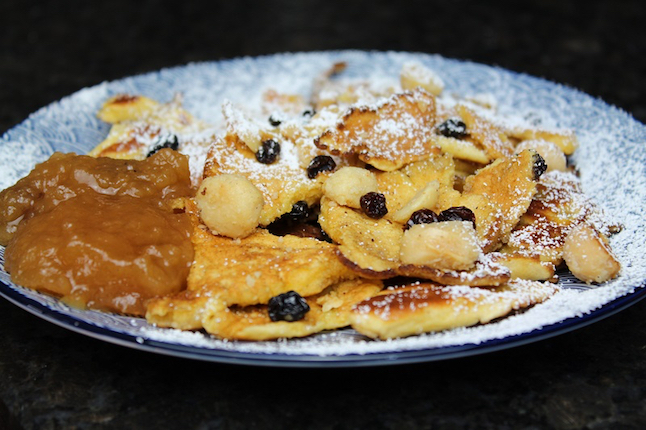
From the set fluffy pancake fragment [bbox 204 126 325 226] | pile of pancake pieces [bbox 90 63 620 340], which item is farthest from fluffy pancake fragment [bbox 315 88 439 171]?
fluffy pancake fragment [bbox 204 126 325 226]

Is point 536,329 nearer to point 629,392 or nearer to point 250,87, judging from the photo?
point 629,392

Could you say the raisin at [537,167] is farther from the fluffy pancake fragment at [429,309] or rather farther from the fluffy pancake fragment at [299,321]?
the fluffy pancake fragment at [299,321]

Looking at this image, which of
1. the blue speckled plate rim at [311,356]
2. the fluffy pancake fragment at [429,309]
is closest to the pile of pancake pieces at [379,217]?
the fluffy pancake fragment at [429,309]

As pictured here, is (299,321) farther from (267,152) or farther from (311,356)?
(267,152)

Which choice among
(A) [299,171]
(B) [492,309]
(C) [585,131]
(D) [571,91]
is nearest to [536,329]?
(B) [492,309]

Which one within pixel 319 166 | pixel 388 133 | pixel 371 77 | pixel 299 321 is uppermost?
pixel 371 77

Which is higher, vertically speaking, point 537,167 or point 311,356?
point 537,167

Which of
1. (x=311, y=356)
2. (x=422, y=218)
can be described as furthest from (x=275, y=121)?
(x=311, y=356)
